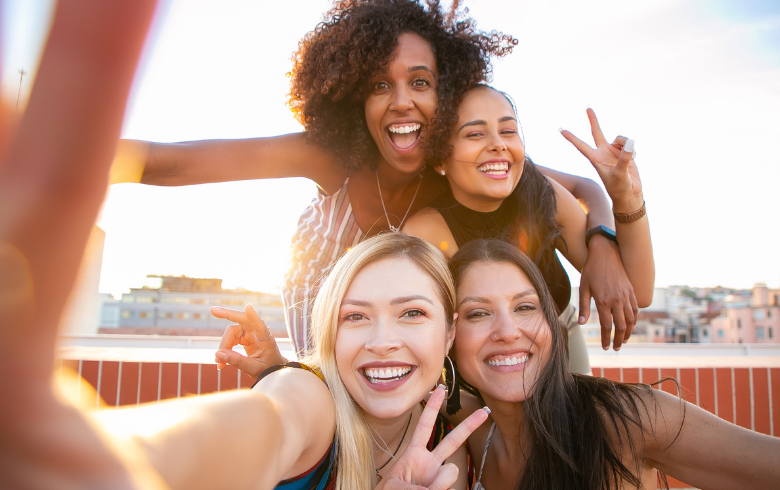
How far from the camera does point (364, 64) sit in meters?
2.96

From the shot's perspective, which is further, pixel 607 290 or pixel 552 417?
pixel 607 290

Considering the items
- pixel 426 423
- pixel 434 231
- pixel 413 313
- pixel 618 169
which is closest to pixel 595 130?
pixel 618 169

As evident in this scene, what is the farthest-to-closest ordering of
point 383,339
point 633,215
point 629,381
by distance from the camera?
1. point 629,381
2. point 633,215
3. point 383,339

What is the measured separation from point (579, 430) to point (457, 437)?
63 cm

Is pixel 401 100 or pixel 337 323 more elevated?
pixel 401 100

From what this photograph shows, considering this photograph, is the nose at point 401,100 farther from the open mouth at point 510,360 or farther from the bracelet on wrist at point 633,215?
the open mouth at point 510,360

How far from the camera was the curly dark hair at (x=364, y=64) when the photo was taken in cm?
295

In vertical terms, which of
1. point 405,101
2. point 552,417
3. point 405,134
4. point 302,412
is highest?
point 405,101

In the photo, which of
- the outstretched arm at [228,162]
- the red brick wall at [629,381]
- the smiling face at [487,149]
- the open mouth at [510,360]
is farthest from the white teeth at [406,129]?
the red brick wall at [629,381]

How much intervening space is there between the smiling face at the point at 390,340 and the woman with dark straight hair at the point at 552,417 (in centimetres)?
26

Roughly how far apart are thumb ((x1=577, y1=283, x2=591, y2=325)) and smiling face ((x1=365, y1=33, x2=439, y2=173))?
1.22 m

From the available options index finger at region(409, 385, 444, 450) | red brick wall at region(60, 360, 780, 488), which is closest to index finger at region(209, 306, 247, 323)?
index finger at region(409, 385, 444, 450)

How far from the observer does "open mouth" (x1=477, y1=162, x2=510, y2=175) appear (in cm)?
283

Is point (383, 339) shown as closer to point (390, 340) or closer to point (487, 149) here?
point (390, 340)
